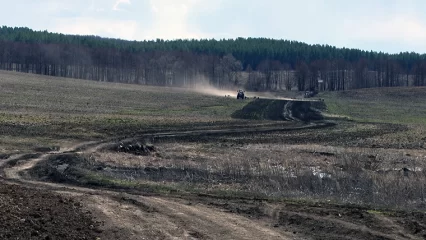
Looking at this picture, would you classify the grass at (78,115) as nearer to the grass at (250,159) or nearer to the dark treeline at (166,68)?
the grass at (250,159)

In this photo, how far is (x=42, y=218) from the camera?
17484mm

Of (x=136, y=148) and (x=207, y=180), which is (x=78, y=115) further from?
(x=207, y=180)

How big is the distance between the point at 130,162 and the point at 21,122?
18830 mm

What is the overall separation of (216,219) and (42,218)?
517cm

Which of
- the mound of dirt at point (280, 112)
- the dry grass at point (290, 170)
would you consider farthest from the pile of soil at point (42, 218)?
the mound of dirt at point (280, 112)

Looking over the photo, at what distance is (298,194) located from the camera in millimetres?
25234

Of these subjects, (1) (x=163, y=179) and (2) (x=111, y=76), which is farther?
(2) (x=111, y=76)

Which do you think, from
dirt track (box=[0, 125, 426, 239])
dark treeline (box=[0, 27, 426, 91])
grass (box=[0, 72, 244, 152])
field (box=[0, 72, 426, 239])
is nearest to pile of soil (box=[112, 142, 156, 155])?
field (box=[0, 72, 426, 239])

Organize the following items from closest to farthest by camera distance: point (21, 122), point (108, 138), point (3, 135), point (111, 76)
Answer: point (3, 135) < point (108, 138) < point (21, 122) < point (111, 76)

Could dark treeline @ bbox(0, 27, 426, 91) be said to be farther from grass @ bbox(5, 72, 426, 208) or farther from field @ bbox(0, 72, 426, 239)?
field @ bbox(0, 72, 426, 239)

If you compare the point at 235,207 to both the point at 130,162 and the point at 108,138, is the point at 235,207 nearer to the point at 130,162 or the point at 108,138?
the point at 130,162

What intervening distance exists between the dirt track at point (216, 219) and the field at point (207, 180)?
0.03 metres

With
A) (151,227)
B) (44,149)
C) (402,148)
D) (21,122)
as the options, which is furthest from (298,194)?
(21,122)

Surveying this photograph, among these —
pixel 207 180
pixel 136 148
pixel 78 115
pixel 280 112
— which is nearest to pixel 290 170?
pixel 207 180
